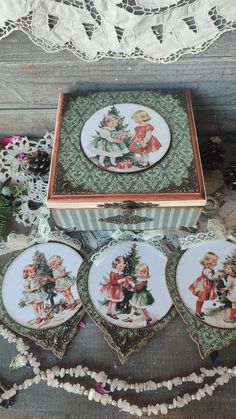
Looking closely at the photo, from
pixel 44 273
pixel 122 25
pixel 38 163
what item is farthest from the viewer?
pixel 38 163

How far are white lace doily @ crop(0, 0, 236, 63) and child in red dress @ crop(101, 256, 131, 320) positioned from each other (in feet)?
1.38

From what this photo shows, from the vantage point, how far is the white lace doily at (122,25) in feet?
2.39

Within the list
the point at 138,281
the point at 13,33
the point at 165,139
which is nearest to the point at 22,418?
the point at 138,281

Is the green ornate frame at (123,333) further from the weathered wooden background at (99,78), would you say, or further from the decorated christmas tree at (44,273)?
the weathered wooden background at (99,78)

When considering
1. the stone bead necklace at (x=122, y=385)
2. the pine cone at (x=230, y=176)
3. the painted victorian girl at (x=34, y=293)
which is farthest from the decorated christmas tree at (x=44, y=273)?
the pine cone at (x=230, y=176)

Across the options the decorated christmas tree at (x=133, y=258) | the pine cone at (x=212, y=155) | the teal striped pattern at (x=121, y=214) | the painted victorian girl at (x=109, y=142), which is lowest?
the decorated christmas tree at (x=133, y=258)

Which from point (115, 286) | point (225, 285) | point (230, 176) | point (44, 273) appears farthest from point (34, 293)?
point (230, 176)

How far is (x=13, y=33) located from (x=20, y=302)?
0.53 metres

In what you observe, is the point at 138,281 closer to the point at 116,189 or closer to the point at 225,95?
the point at 116,189

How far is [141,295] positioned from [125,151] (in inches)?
A: 11.5

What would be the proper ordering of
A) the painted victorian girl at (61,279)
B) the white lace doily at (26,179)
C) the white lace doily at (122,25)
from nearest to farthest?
the white lace doily at (122,25)
the painted victorian girl at (61,279)
the white lace doily at (26,179)

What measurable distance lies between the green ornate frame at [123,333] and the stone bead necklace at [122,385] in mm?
53

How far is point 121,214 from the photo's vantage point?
83cm

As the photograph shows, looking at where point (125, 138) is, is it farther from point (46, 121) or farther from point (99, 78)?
point (46, 121)
